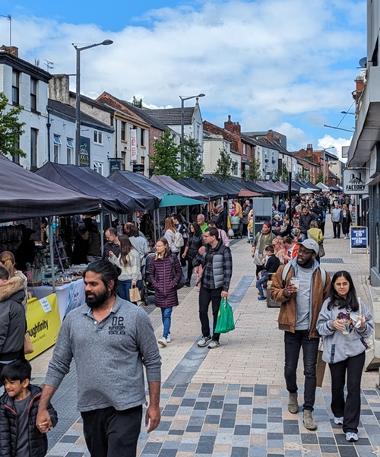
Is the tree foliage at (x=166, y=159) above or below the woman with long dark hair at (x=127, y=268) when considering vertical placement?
above

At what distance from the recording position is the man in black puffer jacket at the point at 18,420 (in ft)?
13.1

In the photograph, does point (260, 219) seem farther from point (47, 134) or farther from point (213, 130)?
point (213, 130)

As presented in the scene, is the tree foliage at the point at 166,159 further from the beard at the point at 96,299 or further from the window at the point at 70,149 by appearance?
the beard at the point at 96,299

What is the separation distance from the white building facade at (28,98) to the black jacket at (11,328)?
76.0 ft

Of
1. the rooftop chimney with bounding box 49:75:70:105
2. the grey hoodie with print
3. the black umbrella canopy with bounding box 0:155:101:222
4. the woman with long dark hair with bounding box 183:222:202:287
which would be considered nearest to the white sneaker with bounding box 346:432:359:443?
the grey hoodie with print

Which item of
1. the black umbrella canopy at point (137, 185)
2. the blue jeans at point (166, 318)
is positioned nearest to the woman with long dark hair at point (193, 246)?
the black umbrella canopy at point (137, 185)

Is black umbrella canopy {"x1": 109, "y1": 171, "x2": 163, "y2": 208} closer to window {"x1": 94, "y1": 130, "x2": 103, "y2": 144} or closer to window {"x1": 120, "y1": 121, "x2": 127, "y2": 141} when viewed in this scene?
window {"x1": 94, "y1": 130, "x2": 103, "y2": 144}

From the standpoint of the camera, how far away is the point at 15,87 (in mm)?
28938

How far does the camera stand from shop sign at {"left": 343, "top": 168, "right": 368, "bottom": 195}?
19406mm

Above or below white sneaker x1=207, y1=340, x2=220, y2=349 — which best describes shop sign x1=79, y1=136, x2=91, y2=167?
above

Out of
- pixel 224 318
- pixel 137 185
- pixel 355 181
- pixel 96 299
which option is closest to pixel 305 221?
pixel 355 181

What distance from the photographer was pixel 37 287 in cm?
1063

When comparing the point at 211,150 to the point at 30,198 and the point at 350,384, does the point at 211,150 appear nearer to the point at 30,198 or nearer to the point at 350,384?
the point at 30,198

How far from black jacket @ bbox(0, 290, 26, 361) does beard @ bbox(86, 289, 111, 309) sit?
217 cm
